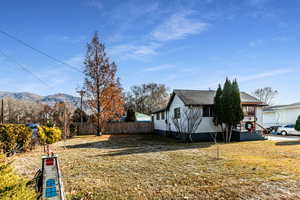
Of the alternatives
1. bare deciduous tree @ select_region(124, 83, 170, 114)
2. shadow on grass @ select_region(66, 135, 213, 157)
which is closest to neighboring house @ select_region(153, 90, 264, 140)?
shadow on grass @ select_region(66, 135, 213, 157)

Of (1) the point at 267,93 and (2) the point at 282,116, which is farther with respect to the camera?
(1) the point at 267,93

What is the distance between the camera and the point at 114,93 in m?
20.4

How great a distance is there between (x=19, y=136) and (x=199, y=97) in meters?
13.6

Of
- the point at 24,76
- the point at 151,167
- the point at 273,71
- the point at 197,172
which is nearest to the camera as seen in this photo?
the point at 197,172

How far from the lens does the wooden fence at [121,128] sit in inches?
899

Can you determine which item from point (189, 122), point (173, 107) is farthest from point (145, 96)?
point (189, 122)

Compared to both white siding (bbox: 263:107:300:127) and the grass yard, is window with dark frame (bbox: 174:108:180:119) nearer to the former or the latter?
the grass yard

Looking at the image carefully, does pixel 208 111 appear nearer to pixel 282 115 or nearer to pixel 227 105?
pixel 227 105

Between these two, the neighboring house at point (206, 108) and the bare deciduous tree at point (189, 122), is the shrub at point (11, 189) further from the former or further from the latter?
the neighboring house at point (206, 108)

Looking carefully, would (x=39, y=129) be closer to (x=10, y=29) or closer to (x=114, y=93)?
(x=10, y=29)

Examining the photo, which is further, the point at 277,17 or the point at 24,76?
the point at 24,76

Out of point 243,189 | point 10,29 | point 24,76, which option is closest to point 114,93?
point 24,76

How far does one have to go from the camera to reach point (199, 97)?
16.3m

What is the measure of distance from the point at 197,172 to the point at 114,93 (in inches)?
627
